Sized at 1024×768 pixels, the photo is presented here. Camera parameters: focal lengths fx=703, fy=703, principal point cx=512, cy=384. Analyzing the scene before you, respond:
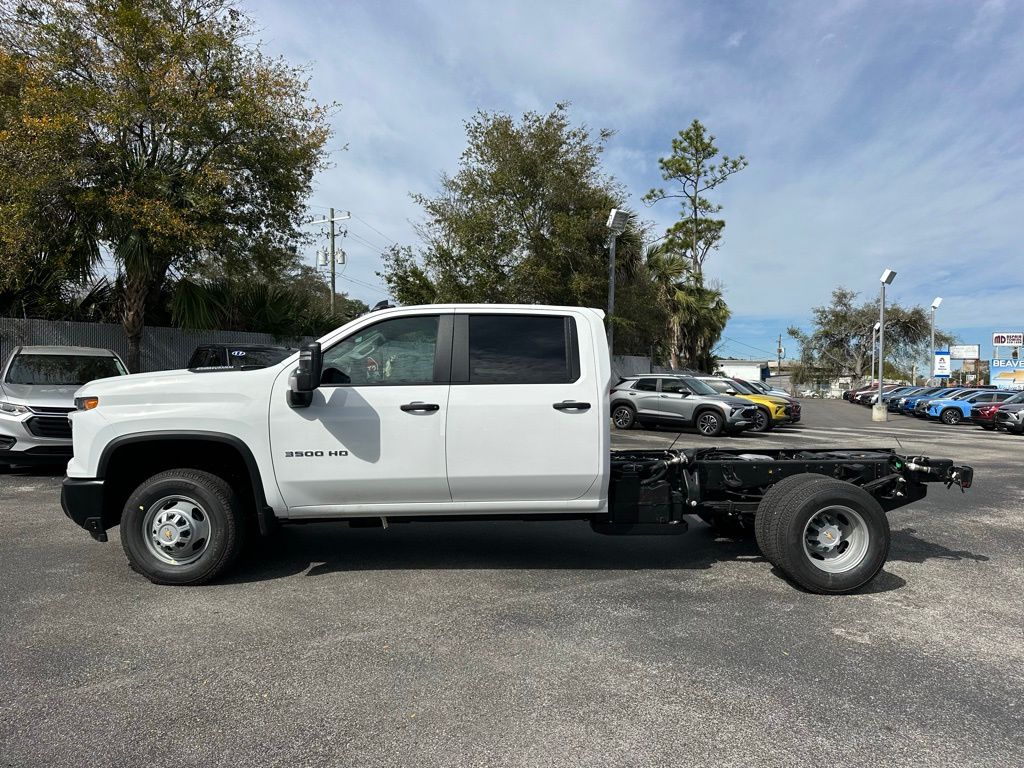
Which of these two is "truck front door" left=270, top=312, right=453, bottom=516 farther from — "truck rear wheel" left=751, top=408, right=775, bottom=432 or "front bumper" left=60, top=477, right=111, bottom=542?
"truck rear wheel" left=751, top=408, right=775, bottom=432

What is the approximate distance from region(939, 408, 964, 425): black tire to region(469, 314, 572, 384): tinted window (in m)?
30.0

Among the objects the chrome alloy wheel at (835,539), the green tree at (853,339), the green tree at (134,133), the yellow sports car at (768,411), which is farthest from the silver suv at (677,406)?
the green tree at (853,339)

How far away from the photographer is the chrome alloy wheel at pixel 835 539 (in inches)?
190

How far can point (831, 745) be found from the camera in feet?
9.77

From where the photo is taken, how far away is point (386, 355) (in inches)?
193

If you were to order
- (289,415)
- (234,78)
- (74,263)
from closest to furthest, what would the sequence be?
(289,415) < (234,78) < (74,263)

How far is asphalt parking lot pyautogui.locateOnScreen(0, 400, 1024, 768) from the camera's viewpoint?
2.96 meters

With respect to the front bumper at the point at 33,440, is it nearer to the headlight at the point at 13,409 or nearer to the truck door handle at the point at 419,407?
the headlight at the point at 13,409

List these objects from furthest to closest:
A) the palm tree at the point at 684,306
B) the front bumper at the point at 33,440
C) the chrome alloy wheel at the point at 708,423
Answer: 1. the palm tree at the point at 684,306
2. the chrome alloy wheel at the point at 708,423
3. the front bumper at the point at 33,440

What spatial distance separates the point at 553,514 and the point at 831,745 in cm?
239

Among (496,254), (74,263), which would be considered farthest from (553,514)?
(496,254)

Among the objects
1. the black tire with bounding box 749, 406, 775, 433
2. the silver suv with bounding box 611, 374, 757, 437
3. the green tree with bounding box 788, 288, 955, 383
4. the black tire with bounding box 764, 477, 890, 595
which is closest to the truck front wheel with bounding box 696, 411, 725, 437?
the silver suv with bounding box 611, 374, 757, 437

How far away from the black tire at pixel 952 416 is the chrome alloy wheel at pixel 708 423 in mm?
17255

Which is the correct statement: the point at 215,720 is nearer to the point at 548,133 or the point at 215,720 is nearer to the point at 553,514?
the point at 553,514
